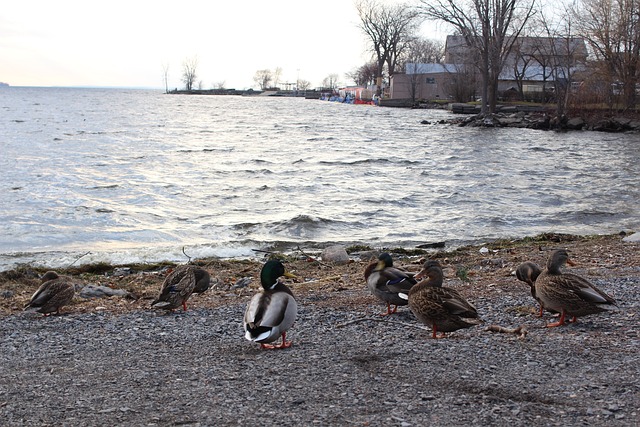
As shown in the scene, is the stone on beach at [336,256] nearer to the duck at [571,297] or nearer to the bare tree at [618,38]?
the duck at [571,297]

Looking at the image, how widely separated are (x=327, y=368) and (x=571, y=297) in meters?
2.37

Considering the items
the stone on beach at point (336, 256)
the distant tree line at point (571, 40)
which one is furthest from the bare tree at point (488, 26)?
the stone on beach at point (336, 256)

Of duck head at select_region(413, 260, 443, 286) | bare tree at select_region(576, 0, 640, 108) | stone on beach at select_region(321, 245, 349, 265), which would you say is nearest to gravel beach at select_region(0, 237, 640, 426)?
duck head at select_region(413, 260, 443, 286)

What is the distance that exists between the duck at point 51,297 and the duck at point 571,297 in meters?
5.22

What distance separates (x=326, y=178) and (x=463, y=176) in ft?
18.0

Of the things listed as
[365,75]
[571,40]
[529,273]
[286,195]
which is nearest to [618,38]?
[571,40]

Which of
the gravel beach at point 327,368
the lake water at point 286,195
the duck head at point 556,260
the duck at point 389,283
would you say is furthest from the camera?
the lake water at point 286,195

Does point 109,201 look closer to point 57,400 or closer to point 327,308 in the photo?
point 327,308

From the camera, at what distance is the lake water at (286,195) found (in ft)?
47.5

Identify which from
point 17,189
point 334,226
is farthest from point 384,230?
point 17,189

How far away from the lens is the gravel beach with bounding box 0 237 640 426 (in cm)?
450

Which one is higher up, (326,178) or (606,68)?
(606,68)

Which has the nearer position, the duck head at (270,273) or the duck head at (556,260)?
the duck head at (270,273)

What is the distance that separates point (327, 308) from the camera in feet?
25.0
